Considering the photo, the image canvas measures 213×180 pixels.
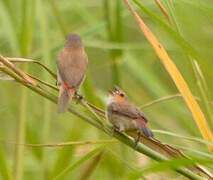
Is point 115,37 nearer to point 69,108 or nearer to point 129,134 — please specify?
point 129,134

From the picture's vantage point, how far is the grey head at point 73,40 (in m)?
3.35

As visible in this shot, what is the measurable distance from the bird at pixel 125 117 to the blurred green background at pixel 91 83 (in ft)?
0.54

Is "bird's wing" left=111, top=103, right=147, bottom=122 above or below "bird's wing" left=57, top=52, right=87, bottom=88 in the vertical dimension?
below

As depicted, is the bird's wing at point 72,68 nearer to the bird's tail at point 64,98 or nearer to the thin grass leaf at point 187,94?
the bird's tail at point 64,98

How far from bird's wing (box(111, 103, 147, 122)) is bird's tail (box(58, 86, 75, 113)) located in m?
0.30

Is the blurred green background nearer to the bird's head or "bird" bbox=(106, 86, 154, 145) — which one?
"bird" bbox=(106, 86, 154, 145)

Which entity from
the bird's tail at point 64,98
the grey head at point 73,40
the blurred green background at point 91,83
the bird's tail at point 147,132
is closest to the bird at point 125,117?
the bird's tail at point 147,132

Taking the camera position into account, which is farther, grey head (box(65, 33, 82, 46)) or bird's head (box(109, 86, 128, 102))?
grey head (box(65, 33, 82, 46))

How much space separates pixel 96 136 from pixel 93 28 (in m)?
1.19

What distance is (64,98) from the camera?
2531mm

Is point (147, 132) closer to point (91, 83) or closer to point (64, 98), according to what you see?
point (64, 98)

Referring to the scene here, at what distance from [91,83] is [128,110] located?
0.87 metres

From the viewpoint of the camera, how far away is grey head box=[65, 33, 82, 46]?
132 inches

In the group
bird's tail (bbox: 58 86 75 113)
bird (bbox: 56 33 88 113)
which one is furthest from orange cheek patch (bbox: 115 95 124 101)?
bird's tail (bbox: 58 86 75 113)
